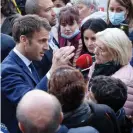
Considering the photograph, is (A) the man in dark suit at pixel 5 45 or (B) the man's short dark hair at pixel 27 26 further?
(A) the man in dark suit at pixel 5 45

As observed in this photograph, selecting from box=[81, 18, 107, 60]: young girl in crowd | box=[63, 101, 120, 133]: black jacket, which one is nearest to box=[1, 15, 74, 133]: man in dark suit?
box=[63, 101, 120, 133]: black jacket

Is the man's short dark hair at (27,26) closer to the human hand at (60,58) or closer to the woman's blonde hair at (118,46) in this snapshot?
the human hand at (60,58)

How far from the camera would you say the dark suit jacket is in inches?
118

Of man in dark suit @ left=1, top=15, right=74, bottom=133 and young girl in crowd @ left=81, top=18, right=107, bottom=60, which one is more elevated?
man in dark suit @ left=1, top=15, right=74, bottom=133

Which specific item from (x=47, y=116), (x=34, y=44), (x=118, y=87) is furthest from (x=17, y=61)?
(x=47, y=116)

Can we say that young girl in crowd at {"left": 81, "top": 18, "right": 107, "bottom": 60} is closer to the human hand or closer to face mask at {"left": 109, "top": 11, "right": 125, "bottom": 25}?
face mask at {"left": 109, "top": 11, "right": 125, "bottom": 25}

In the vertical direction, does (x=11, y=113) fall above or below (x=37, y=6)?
below

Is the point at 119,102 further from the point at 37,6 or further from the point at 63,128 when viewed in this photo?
the point at 37,6

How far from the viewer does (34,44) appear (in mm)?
3297

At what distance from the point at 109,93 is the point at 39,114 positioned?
2.84 feet

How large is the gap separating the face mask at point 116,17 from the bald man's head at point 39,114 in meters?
2.72

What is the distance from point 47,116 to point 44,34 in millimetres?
1302

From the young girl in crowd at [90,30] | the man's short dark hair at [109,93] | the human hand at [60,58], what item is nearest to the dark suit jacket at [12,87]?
the human hand at [60,58]

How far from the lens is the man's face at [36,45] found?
3264mm
